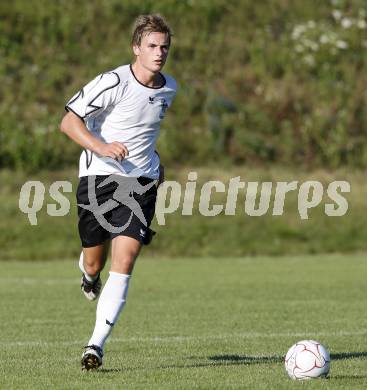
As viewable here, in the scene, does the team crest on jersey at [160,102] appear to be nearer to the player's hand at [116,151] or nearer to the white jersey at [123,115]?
the white jersey at [123,115]

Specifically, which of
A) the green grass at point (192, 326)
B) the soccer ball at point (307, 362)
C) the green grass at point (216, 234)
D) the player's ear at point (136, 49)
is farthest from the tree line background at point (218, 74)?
the soccer ball at point (307, 362)

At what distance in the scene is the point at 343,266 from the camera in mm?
17672

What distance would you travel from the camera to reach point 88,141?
7.30 metres

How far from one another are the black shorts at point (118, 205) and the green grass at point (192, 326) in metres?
0.93

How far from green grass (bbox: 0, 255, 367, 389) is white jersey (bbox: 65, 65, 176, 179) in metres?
1.37

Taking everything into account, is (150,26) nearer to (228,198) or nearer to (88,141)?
(88,141)

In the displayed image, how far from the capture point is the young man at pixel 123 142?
293 inches

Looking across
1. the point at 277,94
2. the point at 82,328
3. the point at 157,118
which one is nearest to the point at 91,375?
the point at 157,118

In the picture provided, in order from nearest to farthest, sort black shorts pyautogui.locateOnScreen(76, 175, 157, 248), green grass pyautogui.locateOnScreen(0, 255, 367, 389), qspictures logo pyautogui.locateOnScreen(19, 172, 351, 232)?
green grass pyautogui.locateOnScreen(0, 255, 367, 389) → black shorts pyautogui.locateOnScreen(76, 175, 157, 248) → qspictures logo pyautogui.locateOnScreen(19, 172, 351, 232)

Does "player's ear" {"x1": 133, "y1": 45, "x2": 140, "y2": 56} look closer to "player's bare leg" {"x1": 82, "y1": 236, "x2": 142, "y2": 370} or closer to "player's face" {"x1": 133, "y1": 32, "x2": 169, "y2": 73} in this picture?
"player's face" {"x1": 133, "y1": 32, "x2": 169, "y2": 73}

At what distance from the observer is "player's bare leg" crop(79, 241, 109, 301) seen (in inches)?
328

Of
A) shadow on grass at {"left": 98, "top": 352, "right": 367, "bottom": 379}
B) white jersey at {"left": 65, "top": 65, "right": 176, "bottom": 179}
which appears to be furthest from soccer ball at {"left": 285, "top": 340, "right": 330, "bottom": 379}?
white jersey at {"left": 65, "top": 65, "right": 176, "bottom": 179}

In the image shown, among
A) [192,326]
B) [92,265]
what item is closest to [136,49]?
[92,265]

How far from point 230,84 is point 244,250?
714 centimetres
